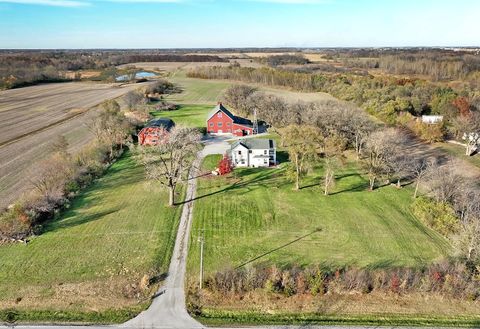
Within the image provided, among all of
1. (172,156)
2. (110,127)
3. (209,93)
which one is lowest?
(172,156)

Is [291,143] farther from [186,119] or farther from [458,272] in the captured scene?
[186,119]

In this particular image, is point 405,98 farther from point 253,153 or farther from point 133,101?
point 133,101

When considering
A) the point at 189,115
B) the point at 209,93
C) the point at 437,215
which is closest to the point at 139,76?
the point at 209,93

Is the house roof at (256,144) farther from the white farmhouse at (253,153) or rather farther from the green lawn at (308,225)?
the green lawn at (308,225)

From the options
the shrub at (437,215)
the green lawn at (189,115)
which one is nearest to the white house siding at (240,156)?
the green lawn at (189,115)

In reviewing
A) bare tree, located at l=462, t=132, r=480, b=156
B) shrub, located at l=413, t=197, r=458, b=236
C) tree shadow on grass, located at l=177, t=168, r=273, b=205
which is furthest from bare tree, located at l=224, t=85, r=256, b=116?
shrub, located at l=413, t=197, r=458, b=236

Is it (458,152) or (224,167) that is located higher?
(224,167)

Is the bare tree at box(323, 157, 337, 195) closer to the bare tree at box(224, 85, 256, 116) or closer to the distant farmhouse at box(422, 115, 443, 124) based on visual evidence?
the bare tree at box(224, 85, 256, 116)
